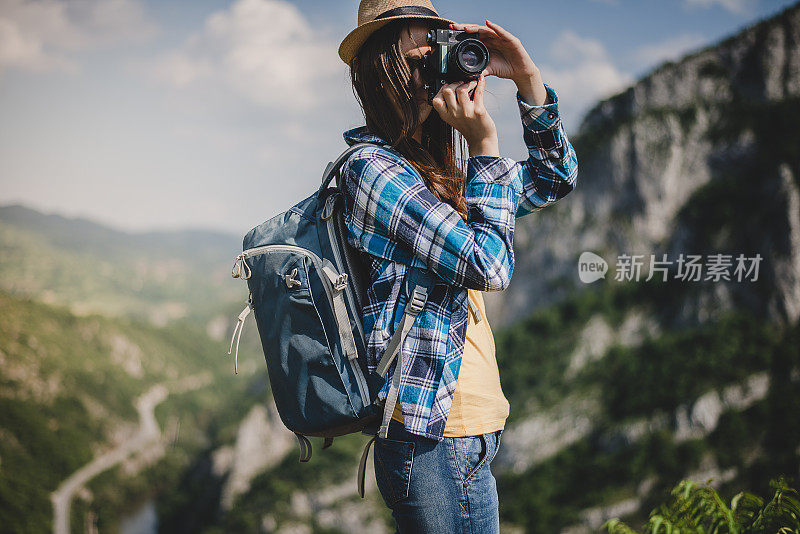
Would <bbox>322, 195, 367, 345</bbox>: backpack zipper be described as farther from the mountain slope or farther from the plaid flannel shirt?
the mountain slope

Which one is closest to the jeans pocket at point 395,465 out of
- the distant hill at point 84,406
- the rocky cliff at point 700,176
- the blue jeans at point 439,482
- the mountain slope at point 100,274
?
the blue jeans at point 439,482

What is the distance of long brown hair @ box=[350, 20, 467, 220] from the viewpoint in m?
1.40

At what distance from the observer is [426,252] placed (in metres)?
1.22

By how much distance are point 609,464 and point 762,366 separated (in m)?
11.7

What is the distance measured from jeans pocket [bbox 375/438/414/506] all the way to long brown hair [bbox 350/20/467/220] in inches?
25.0

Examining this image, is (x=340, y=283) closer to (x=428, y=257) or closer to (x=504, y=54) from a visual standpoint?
(x=428, y=257)

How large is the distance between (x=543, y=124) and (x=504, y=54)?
24cm

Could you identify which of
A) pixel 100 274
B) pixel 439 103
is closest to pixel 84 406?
pixel 439 103

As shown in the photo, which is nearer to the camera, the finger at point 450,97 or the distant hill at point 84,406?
the finger at point 450,97

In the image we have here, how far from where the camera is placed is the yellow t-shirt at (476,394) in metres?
1.31

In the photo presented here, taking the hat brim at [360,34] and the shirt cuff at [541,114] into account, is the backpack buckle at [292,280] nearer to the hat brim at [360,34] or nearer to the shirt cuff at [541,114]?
the hat brim at [360,34]

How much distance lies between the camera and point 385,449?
133cm

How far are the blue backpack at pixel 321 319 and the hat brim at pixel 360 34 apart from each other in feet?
1.04

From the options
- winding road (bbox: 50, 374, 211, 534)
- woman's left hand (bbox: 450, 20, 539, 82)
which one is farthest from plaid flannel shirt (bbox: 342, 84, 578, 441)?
winding road (bbox: 50, 374, 211, 534)
